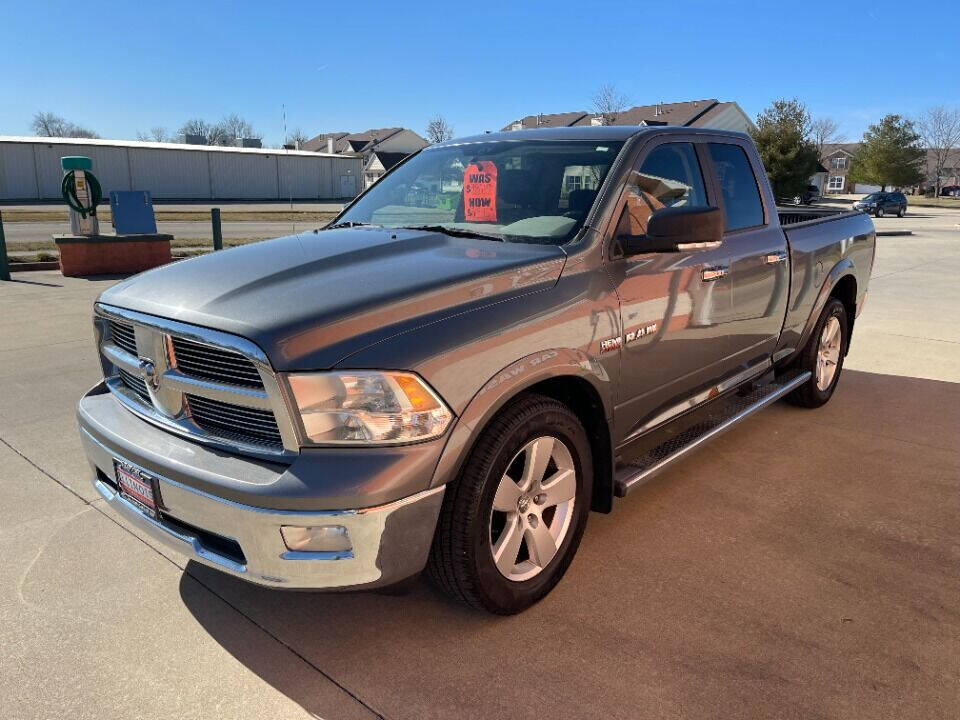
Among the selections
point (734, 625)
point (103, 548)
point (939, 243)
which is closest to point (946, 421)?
point (734, 625)

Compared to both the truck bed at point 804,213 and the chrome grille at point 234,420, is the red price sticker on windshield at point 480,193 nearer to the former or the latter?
the chrome grille at point 234,420

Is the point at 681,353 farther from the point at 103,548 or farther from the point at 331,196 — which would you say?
the point at 331,196

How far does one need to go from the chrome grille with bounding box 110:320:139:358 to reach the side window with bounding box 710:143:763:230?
2.90 m

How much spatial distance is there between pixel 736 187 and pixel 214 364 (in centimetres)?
Answer: 306

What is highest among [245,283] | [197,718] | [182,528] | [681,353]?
[245,283]

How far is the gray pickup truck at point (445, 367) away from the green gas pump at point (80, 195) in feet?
31.6

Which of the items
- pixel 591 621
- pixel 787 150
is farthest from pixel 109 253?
pixel 787 150

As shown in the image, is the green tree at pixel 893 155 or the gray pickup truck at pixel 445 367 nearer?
the gray pickup truck at pixel 445 367

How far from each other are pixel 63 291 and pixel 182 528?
925 centimetres

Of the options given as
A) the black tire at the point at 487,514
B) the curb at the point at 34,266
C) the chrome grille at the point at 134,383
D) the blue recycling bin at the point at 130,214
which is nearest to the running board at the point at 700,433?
the black tire at the point at 487,514

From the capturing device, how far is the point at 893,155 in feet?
229

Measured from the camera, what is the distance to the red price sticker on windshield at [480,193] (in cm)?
346

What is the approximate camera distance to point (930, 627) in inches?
110

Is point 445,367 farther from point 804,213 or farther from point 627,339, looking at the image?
point 804,213
